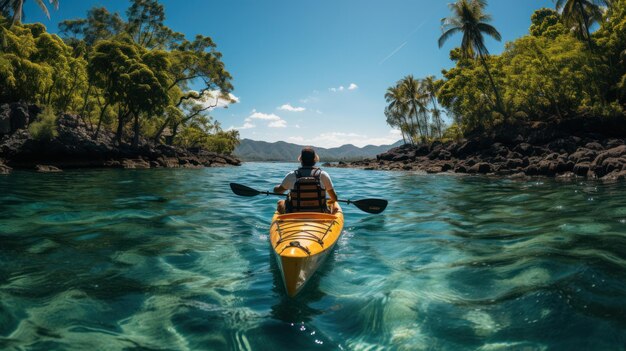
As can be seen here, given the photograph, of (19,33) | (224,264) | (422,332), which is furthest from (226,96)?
(422,332)

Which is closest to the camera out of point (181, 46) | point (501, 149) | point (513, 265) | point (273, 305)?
point (273, 305)

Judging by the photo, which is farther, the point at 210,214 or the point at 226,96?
the point at 226,96

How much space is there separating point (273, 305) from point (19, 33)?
38274 mm

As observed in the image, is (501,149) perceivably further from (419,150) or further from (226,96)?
(226,96)

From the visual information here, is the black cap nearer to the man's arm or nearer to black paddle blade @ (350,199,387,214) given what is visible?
the man's arm

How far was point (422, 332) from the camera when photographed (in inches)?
122

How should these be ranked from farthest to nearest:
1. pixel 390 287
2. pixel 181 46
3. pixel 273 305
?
pixel 181 46
pixel 390 287
pixel 273 305

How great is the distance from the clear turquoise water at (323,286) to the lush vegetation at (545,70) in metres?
24.2

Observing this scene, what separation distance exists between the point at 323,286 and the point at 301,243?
61 centimetres

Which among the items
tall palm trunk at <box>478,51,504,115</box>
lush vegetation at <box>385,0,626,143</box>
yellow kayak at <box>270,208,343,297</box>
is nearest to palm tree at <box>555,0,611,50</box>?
lush vegetation at <box>385,0,626,143</box>

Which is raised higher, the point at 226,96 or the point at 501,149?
the point at 226,96

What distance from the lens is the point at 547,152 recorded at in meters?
24.1

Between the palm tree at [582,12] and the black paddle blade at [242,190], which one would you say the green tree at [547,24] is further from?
the black paddle blade at [242,190]

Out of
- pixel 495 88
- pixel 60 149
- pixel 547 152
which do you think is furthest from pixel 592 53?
pixel 60 149
